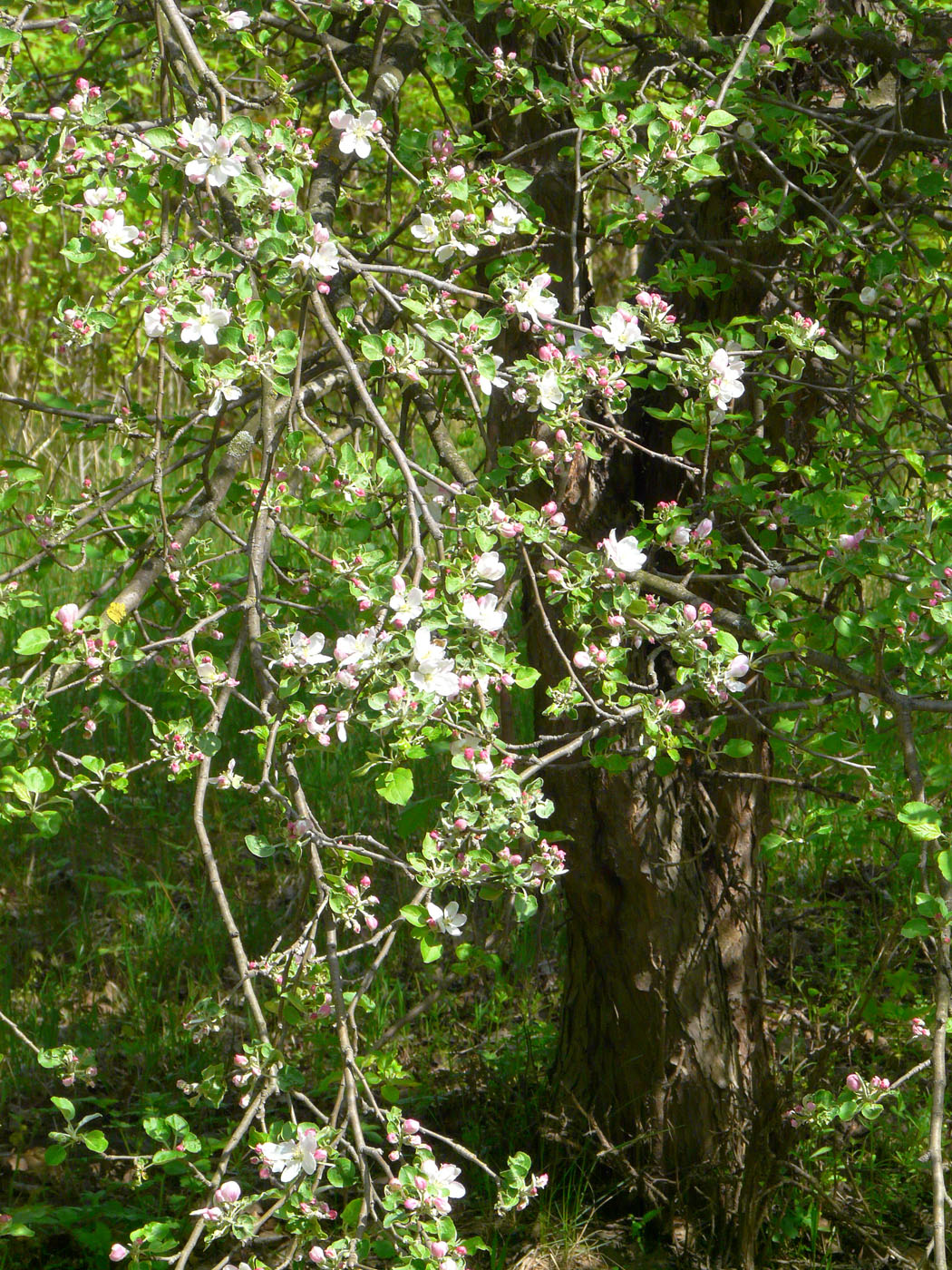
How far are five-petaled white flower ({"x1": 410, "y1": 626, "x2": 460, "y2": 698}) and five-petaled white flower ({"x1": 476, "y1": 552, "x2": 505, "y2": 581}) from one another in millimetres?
127

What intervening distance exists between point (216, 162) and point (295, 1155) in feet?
3.74

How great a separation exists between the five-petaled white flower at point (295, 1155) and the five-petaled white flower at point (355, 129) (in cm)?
120

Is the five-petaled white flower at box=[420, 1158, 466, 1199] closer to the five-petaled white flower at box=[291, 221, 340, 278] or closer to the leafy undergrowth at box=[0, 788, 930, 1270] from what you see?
the leafy undergrowth at box=[0, 788, 930, 1270]

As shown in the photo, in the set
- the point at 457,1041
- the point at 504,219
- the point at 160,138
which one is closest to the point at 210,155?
the point at 160,138

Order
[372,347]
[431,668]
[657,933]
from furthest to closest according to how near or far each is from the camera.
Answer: [657,933]
[372,347]
[431,668]

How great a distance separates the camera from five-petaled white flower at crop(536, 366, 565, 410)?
163 cm

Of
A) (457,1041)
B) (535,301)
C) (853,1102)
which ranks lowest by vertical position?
(457,1041)

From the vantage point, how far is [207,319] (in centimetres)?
145

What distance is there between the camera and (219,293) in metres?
1.54

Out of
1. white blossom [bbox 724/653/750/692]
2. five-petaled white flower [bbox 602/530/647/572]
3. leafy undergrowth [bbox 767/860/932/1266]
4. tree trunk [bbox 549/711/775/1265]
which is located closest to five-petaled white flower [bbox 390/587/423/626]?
five-petaled white flower [bbox 602/530/647/572]

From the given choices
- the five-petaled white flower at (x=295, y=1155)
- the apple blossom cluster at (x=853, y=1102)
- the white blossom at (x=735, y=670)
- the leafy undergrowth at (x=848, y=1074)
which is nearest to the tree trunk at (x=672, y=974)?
the leafy undergrowth at (x=848, y=1074)

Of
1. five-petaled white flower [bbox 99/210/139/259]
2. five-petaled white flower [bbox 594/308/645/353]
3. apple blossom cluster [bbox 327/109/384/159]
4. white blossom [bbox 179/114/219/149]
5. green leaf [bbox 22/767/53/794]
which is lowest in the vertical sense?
green leaf [bbox 22/767/53/794]

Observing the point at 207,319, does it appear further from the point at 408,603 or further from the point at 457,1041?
the point at 457,1041

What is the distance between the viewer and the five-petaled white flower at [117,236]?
1519 mm
